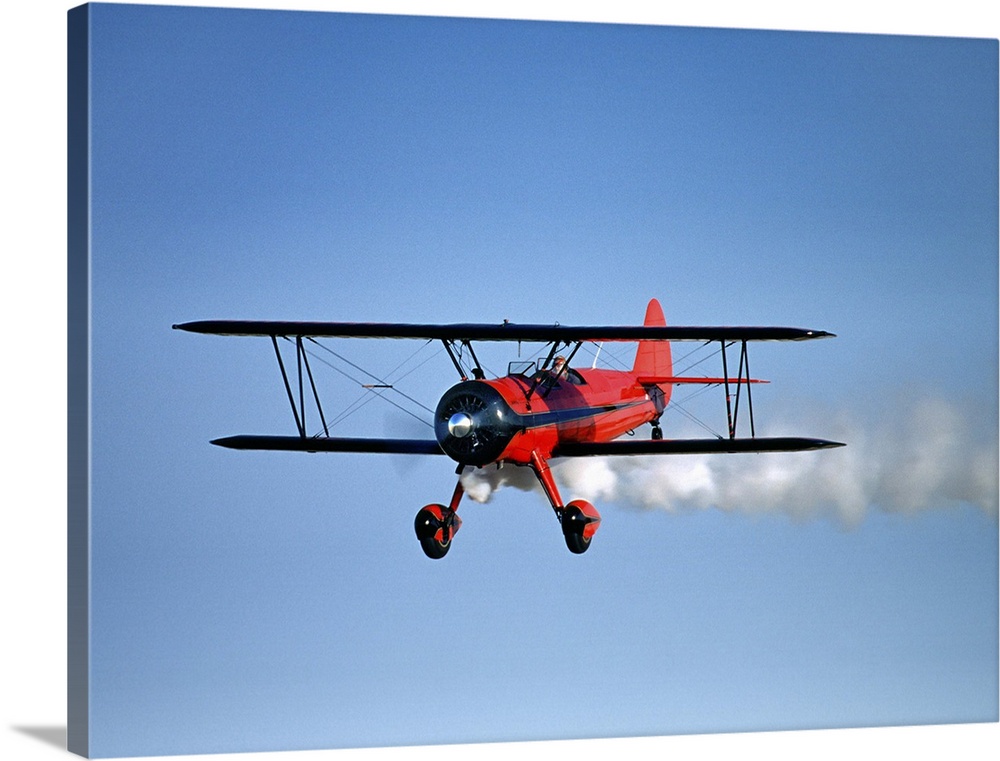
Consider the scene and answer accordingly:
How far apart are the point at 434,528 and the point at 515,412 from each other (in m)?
1.06

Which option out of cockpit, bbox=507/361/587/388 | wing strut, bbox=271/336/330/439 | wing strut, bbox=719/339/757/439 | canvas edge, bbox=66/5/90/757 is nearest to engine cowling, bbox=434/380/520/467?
cockpit, bbox=507/361/587/388

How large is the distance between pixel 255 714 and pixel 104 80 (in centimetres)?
476

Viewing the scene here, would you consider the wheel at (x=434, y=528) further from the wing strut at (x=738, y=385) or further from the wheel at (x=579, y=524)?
the wing strut at (x=738, y=385)

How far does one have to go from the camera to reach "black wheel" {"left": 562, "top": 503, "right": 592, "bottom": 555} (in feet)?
46.0

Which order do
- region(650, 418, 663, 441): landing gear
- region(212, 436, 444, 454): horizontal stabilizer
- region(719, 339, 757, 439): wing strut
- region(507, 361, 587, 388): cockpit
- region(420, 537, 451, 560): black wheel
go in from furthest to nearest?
A: 1. region(650, 418, 663, 441): landing gear
2. region(507, 361, 587, 388): cockpit
3. region(719, 339, 757, 439): wing strut
4. region(420, 537, 451, 560): black wheel
5. region(212, 436, 444, 454): horizontal stabilizer

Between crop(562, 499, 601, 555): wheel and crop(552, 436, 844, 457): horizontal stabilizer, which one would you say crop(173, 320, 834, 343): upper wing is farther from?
crop(562, 499, 601, 555): wheel

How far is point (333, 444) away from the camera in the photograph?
14.0m

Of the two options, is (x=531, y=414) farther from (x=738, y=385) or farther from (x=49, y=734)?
(x=49, y=734)

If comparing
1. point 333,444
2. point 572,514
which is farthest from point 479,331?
point 572,514

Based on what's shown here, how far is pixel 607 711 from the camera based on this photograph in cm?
1479

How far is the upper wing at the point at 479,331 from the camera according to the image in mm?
13359

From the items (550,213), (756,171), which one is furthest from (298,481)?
(756,171)

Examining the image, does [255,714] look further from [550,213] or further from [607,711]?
[550,213]

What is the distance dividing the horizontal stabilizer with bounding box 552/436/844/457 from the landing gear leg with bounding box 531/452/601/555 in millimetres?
290
